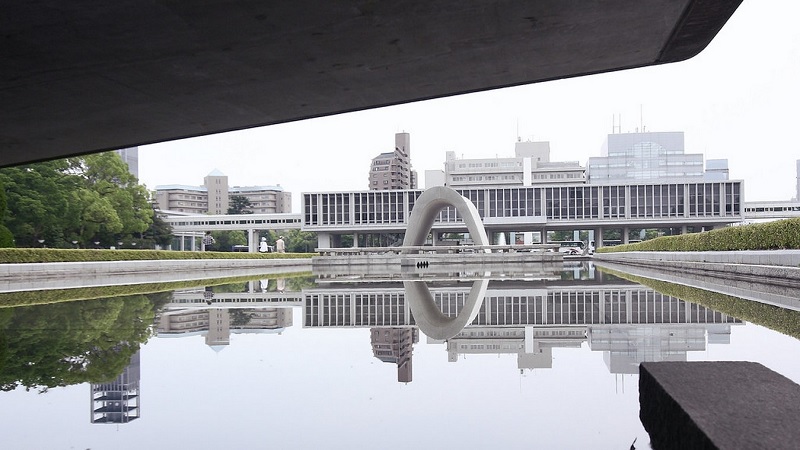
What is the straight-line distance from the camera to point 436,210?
42156mm

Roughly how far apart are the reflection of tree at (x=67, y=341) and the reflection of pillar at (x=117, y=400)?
0.60ft

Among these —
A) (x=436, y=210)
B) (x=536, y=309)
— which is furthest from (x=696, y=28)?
(x=436, y=210)

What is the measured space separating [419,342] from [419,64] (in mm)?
4292

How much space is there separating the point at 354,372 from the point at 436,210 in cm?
3681

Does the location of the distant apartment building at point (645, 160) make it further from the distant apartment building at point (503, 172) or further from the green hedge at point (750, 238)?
the green hedge at point (750, 238)

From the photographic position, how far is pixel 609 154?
381 feet

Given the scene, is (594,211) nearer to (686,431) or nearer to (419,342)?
(419,342)

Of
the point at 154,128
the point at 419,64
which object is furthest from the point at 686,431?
the point at 154,128

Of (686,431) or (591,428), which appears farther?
(591,428)

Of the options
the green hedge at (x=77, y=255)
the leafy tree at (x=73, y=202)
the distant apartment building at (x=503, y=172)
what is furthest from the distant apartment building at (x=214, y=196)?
the green hedge at (x=77, y=255)

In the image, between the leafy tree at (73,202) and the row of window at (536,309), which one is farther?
the leafy tree at (73,202)

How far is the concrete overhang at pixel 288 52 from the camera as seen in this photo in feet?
9.41

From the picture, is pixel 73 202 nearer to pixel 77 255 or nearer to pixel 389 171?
pixel 77 255

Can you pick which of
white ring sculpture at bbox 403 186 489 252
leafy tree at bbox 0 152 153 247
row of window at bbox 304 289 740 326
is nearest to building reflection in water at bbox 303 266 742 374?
row of window at bbox 304 289 740 326
